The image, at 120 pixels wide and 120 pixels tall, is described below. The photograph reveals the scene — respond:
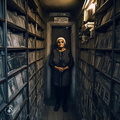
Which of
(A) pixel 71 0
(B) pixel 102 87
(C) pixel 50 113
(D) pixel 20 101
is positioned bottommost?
(C) pixel 50 113

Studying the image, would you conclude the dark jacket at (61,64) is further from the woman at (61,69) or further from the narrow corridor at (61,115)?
the narrow corridor at (61,115)

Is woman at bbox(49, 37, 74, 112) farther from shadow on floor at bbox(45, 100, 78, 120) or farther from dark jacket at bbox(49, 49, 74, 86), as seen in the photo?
shadow on floor at bbox(45, 100, 78, 120)

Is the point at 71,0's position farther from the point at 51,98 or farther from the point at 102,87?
the point at 51,98

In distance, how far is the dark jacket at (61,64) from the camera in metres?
3.13

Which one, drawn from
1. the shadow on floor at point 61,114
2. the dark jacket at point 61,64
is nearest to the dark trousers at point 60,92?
the dark jacket at point 61,64

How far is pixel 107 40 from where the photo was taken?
1438 mm

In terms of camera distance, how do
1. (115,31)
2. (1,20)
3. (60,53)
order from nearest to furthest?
(1,20) → (115,31) → (60,53)

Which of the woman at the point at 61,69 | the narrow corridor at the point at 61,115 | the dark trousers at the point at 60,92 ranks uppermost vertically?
the woman at the point at 61,69

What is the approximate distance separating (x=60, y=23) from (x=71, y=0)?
90 centimetres

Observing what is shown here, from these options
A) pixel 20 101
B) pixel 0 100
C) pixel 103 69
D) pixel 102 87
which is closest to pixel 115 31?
pixel 103 69

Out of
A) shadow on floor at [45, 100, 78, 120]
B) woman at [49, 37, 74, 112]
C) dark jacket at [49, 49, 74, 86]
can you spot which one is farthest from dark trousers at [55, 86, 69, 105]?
shadow on floor at [45, 100, 78, 120]

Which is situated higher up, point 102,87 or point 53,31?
point 53,31

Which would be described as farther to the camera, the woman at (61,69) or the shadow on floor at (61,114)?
the woman at (61,69)

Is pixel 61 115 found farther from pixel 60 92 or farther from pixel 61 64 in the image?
pixel 61 64
